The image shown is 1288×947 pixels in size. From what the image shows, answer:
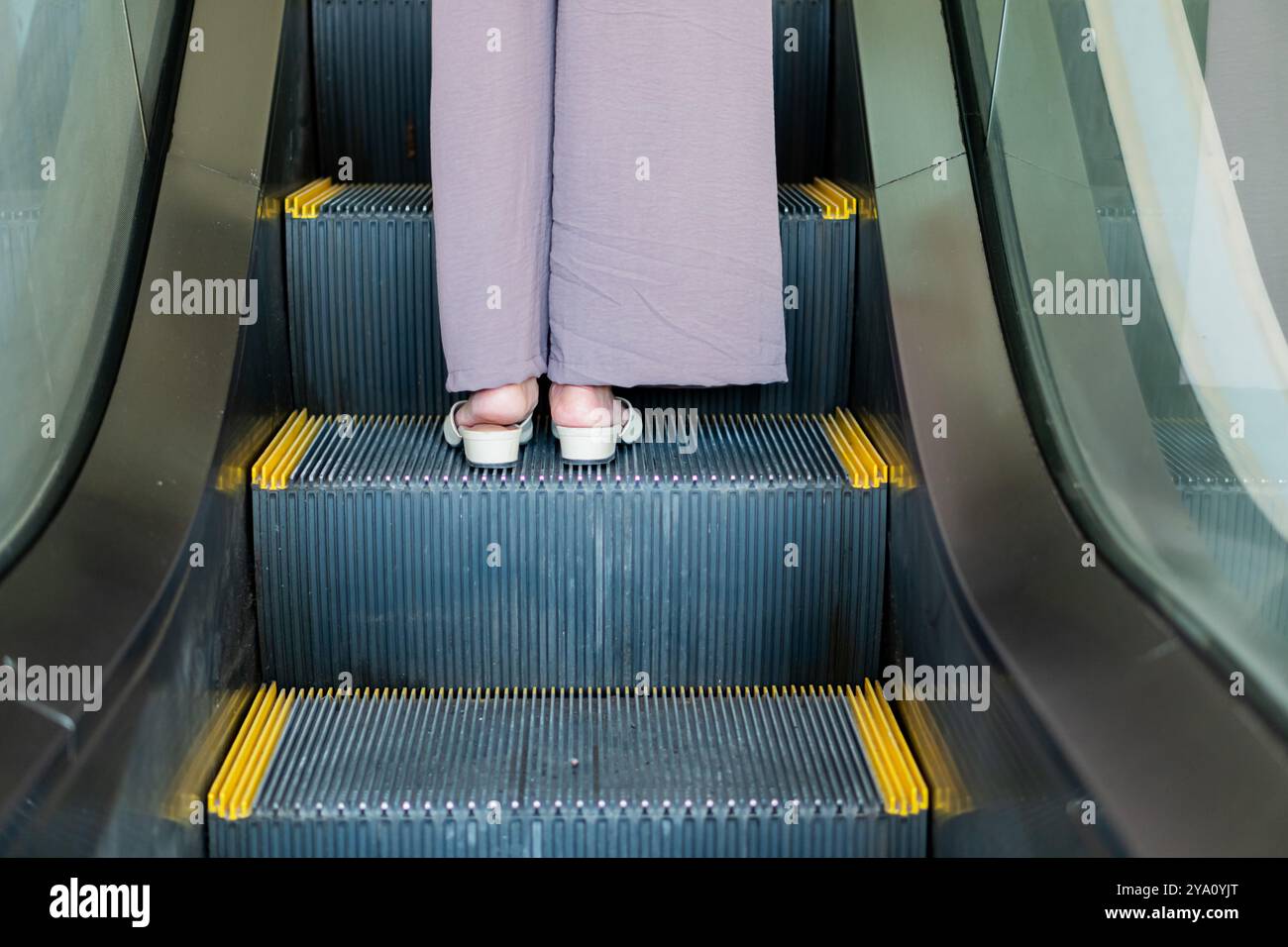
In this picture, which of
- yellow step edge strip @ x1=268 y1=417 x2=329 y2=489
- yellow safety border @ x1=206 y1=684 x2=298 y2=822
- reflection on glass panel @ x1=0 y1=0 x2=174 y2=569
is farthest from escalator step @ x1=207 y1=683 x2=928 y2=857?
reflection on glass panel @ x1=0 y1=0 x2=174 y2=569

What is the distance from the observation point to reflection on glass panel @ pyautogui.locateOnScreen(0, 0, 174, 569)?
41.2 inches

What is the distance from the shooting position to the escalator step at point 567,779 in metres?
1.11

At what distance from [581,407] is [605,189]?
238mm

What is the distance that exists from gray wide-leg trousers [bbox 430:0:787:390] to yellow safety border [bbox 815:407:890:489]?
13 cm

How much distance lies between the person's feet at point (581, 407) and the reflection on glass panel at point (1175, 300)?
449mm

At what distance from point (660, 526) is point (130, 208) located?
63 cm

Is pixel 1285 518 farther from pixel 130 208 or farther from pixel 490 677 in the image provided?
pixel 130 208

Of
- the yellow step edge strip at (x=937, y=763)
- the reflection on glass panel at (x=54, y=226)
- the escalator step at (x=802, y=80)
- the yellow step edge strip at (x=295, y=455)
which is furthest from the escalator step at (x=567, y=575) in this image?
the escalator step at (x=802, y=80)

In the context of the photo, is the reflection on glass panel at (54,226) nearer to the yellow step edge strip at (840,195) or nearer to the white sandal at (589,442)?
the white sandal at (589,442)

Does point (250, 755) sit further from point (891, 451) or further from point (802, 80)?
point (802, 80)

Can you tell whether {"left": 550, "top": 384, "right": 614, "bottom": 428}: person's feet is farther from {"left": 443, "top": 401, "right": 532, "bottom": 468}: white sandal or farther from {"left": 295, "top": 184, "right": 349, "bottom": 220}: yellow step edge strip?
{"left": 295, "top": 184, "right": 349, "bottom": 220}: yellow step edge strip

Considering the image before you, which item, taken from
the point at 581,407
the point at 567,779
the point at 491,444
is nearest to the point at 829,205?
the point at 581,407

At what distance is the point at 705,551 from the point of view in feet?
4.38
